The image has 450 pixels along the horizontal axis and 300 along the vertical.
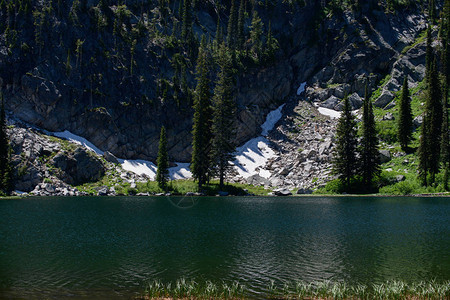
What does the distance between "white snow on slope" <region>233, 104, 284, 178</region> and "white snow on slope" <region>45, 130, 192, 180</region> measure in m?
15.6

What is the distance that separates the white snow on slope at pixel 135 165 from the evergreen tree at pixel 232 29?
55.8 metres

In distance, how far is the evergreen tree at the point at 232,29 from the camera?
128000 mm

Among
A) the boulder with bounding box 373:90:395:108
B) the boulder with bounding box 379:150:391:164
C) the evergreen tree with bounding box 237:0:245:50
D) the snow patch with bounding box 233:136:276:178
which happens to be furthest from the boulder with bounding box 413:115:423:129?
the evergreen tree with bounding box 237:0:245:50

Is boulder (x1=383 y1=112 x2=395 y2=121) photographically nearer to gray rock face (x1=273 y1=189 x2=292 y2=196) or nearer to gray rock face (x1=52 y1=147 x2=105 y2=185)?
gray rock face (x1=273 y1=189 x2=292 y2=196)

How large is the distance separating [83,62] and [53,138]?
27281mm

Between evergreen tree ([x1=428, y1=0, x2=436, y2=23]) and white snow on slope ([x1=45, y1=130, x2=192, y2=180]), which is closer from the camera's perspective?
white snow on slope ([x1=45, y1=130, x2=192, y2=180])

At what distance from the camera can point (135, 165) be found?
317 ft

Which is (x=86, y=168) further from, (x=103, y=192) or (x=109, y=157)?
(x=103, y=192)

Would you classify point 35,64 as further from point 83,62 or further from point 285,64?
point 285,64

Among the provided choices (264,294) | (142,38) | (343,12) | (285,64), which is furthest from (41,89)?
(343,12)

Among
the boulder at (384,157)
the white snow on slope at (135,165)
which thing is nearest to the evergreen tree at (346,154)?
the boulder at (384,157)

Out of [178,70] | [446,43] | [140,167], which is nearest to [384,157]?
[446,43]

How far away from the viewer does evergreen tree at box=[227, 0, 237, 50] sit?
420 feet

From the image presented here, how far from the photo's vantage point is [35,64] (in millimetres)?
95375
